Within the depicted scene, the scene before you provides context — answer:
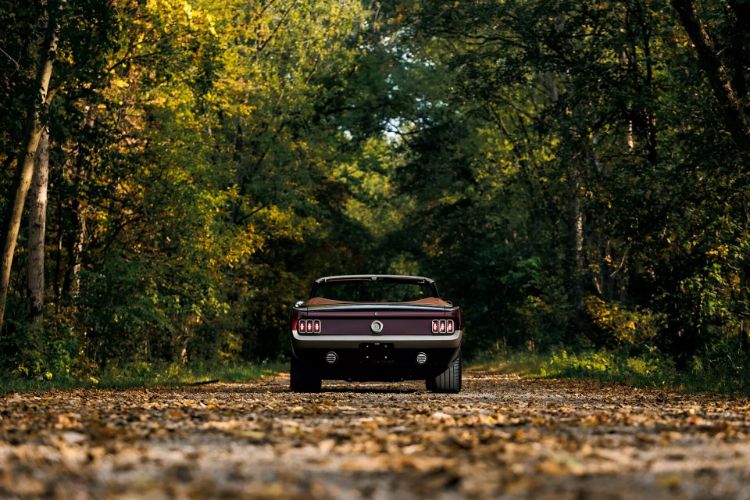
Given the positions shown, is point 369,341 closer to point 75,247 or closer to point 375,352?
point 375,352

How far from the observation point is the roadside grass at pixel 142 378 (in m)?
17.5

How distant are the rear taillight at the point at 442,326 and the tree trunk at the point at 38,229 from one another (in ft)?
29.0

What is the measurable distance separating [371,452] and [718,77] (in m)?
11.2

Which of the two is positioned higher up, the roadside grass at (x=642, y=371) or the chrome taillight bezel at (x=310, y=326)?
the chrome taillight bezel at (x=310, y=326)

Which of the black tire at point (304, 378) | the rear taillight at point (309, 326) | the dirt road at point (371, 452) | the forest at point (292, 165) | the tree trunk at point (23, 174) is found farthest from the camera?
the forest at point (292, 165)

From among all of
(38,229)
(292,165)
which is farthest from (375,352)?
(292,165)

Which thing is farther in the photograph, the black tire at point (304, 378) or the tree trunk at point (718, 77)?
the tree trunk at point (718, 77)

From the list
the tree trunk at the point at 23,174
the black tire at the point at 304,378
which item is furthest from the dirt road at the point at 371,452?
the tree trunk at the point at 23,174

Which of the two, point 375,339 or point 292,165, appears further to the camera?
point 292,165

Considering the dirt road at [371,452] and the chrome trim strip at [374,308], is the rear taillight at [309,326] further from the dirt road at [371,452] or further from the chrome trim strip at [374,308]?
the dirt road at [371,452]

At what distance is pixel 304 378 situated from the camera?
15234mm

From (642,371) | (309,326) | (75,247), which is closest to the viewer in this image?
(309,326)

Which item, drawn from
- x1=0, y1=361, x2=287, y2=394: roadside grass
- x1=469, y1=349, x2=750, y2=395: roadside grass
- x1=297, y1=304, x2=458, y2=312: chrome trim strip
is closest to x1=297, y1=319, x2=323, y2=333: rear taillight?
x1=297, y1=304, x2=458, y2=312: chrome trim strip

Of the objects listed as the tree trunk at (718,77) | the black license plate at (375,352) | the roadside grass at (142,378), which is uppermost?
the tree trunk at (718,77)
